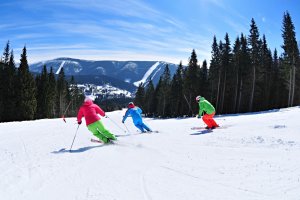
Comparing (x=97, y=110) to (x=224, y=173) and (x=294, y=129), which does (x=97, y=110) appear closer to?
(x=224, y=173)

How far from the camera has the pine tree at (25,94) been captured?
183ft

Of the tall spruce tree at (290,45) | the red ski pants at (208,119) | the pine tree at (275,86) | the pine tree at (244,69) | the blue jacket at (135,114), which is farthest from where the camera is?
the pine tree at (275,86)

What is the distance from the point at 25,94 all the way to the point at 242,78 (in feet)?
133

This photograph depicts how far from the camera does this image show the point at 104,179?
6586 millimetres

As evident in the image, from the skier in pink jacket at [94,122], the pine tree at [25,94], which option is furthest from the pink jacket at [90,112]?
the pine tree at [25,94]

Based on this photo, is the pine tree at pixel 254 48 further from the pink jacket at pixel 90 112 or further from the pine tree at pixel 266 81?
the pink jacket at pixel 90 112

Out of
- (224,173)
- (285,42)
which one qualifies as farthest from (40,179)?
(285,42)

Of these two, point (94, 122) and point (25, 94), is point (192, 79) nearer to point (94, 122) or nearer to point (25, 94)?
point (25, 94)

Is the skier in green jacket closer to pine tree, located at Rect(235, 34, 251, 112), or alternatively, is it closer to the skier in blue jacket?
the skier in blue jacket

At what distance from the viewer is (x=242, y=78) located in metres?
54.7

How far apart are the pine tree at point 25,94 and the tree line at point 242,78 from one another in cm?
2949

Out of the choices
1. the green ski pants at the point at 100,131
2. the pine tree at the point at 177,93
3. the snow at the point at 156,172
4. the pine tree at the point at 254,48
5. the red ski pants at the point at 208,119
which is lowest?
the snow at the point at 156,172

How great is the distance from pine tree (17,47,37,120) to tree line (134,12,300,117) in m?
29.5

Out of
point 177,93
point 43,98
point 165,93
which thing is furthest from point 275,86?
point 43,98
